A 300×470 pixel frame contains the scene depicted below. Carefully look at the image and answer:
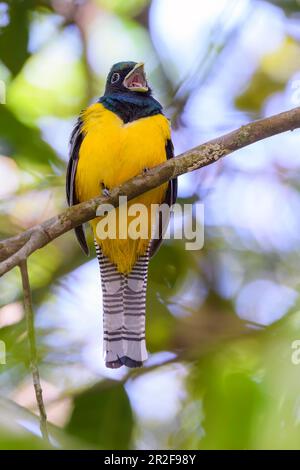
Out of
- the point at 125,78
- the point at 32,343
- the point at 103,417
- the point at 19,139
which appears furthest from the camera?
the point at 125,78

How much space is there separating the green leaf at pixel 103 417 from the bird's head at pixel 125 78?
164 cm

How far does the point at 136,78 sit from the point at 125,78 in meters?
0.07

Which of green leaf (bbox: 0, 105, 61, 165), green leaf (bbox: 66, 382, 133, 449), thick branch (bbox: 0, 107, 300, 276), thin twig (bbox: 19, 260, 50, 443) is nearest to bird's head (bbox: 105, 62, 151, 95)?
green leaf (bbox: 0, 105, 61, 165)

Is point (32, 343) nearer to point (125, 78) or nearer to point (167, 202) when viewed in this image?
point (167, 202)

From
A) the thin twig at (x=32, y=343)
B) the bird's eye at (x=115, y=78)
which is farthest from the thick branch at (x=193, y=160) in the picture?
the bird's eye at (x=115, y=78)

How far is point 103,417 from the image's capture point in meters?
3.76

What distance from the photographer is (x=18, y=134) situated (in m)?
4.38

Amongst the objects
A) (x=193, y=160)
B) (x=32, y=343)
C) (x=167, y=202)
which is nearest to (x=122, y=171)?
(x=167, y=202)

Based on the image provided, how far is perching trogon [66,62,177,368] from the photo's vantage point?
13.1 ft

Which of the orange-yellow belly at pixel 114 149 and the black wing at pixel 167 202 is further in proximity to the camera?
the black wing at pixel 167 202

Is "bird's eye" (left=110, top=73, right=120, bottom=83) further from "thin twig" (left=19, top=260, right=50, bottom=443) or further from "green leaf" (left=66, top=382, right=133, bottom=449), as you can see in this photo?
"thin twig" (left=19, top=260, right=50, bottom=443)

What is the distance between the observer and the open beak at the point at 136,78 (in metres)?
4.48

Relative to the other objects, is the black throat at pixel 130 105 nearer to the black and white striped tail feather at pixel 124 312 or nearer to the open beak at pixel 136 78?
the open beak at pixel 136 78
